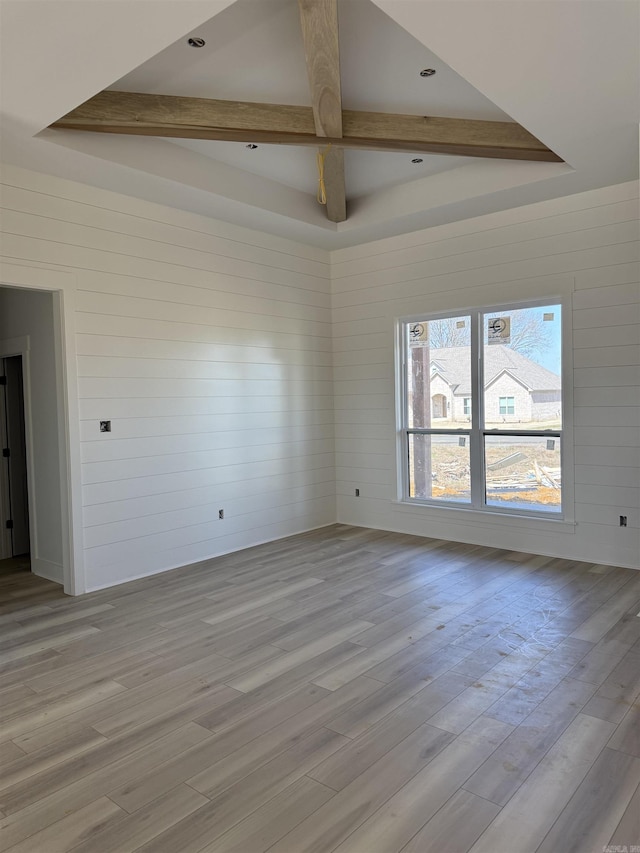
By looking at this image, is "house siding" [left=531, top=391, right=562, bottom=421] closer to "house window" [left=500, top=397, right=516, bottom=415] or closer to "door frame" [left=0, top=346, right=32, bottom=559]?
"house window" [left=500, top=397, right=516, bottom=415]

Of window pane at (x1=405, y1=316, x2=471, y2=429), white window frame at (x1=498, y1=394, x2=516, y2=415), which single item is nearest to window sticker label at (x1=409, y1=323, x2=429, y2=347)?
window pane at (x1=405, y1=316, x2=471, y2=429)

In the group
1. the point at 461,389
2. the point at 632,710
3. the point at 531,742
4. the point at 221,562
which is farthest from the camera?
the point at 461,389

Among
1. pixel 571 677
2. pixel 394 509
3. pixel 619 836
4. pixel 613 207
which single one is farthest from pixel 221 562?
pixel 613 207

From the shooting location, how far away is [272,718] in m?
2.78

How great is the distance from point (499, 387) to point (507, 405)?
0.20 metres

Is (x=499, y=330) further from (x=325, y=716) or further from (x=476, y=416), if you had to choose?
(x=325, y=716)

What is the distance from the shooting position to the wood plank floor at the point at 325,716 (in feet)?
6.79

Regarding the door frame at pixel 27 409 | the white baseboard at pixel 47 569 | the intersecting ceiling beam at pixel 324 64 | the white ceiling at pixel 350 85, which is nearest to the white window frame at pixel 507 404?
the white ceiling at pixel 350 85

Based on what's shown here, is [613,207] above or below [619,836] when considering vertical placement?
above

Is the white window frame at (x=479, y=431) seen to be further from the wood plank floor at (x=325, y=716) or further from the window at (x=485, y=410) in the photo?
the wood plank floor at (x=325, y=716)

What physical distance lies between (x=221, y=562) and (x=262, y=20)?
426 centimetres

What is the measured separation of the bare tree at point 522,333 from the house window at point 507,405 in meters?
0.47

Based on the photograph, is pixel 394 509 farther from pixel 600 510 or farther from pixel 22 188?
pixel 22 188

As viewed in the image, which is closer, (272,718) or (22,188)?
(272,718)
